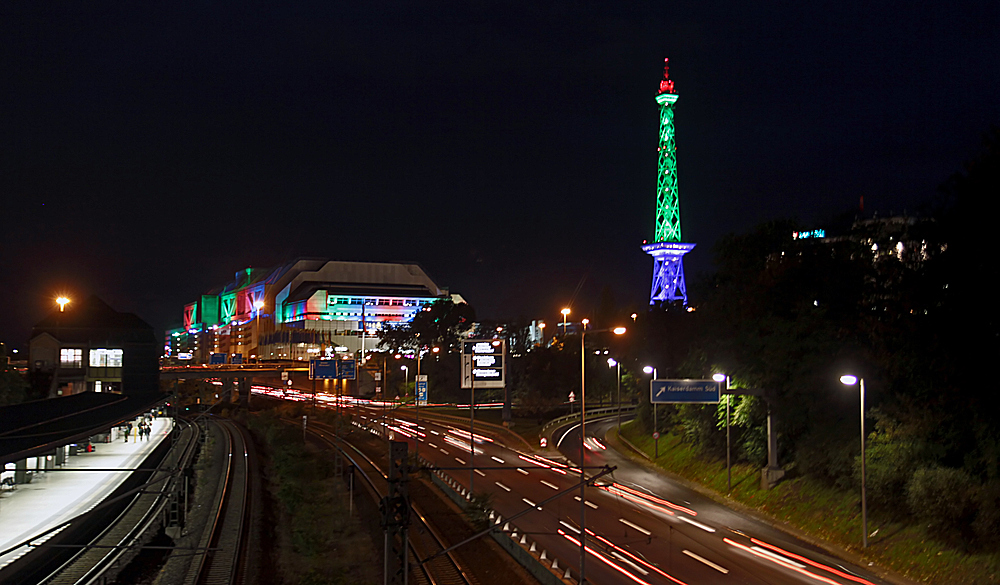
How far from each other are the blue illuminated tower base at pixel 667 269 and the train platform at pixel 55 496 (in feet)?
287

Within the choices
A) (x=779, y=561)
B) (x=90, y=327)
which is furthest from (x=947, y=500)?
(x=90, y=327)

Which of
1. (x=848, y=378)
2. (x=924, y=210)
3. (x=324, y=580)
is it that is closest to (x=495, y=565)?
(x=324, y=580)

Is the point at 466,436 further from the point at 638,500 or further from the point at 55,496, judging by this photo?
the point at 55,496

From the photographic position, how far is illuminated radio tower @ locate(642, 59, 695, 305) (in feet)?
432

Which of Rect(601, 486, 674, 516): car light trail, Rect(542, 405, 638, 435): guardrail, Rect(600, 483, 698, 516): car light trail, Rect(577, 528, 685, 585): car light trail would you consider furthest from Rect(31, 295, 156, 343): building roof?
Rect(577, 528, 685, 585): car light trail

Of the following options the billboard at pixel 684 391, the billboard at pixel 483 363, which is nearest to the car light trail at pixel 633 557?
the billboard at pixel 684 391

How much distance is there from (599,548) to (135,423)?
266 ft

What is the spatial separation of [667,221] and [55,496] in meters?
106

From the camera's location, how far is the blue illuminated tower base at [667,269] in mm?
130875

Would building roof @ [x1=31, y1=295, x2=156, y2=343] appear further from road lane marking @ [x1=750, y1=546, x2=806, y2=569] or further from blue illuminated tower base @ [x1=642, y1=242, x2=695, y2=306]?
blue illuminated tower base @ [x1=642, y1=242, x2=695, y2=306]

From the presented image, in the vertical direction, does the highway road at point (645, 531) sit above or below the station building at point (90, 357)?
below

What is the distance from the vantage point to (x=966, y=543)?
25.3m

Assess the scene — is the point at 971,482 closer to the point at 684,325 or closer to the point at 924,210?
the point at 924,210

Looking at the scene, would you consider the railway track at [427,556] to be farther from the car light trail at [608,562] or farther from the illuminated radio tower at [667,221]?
the illuminated radio tower at [667,221]
